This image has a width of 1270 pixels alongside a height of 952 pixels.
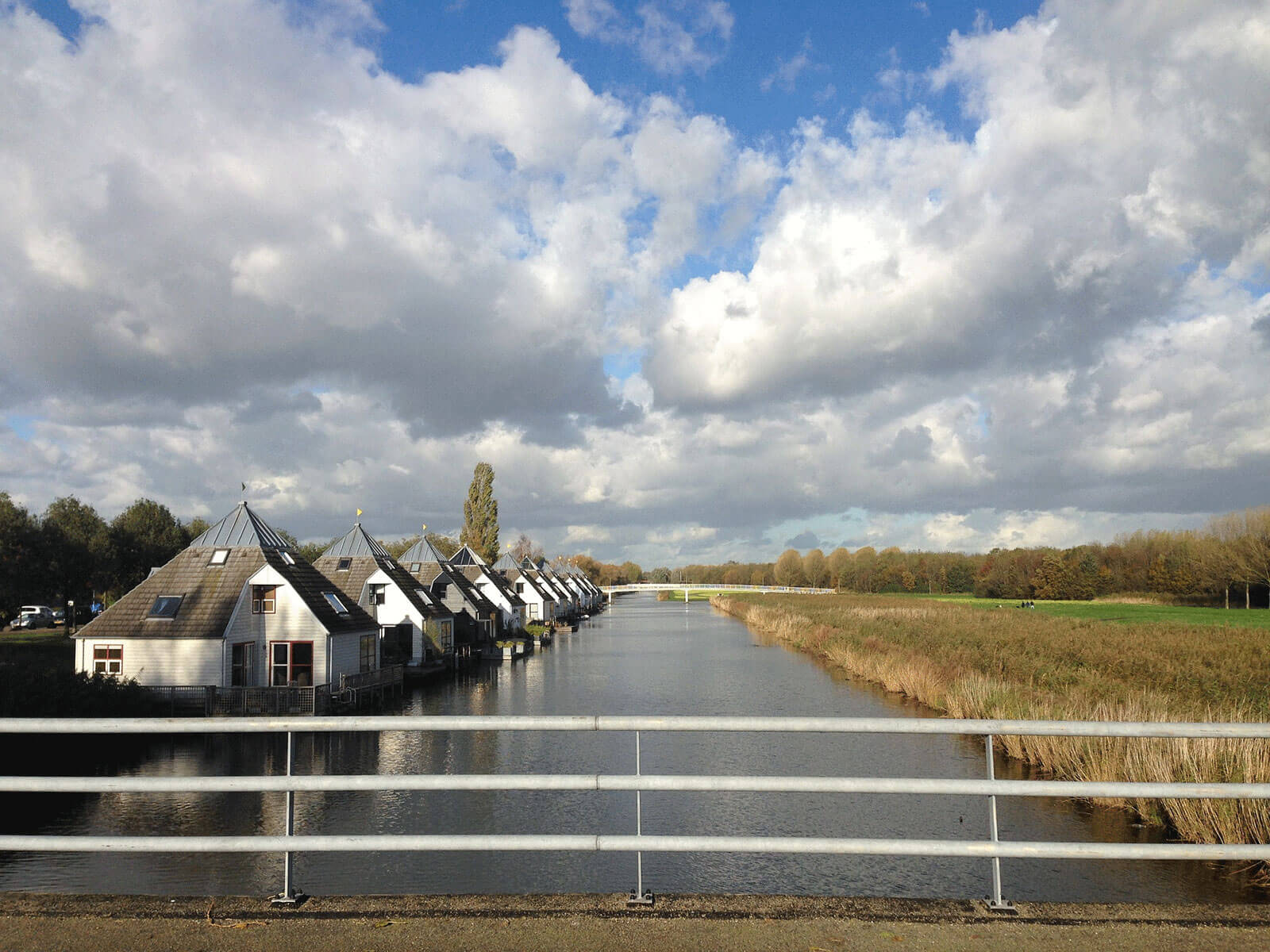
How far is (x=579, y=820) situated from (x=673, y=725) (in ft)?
34.9

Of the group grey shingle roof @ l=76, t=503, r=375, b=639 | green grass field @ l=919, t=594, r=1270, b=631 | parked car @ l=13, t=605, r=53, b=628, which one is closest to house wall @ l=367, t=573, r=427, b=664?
grey shingle roof @ l=76, t=503, r=375, b=639

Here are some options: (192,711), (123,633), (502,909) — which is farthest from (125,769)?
(502,909)

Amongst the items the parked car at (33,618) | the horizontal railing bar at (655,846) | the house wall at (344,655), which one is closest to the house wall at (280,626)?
the house wall at (344,655)

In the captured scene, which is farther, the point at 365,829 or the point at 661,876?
the point at 365,829

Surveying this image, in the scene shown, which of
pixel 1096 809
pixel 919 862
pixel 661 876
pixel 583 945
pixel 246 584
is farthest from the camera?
pixel 246 584

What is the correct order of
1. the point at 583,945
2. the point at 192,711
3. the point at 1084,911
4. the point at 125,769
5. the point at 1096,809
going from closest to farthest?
the point at 583,945
the point at 1084,911
the point at 1096,809
the point at 125,769
the point at 192,711

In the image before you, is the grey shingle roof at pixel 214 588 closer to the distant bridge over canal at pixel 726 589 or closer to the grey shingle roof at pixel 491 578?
the grey shingle roof at pixel 491 578

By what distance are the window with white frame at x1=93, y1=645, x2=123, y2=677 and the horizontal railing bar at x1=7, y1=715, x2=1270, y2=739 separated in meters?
25.6

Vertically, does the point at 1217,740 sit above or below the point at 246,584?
below

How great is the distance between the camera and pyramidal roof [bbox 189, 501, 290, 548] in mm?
29547

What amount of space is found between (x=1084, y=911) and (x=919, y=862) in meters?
8.63

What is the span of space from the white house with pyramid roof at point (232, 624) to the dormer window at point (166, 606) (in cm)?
3

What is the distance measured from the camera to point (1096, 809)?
1477 centimetres

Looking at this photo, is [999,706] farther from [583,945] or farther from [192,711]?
[192,711]
